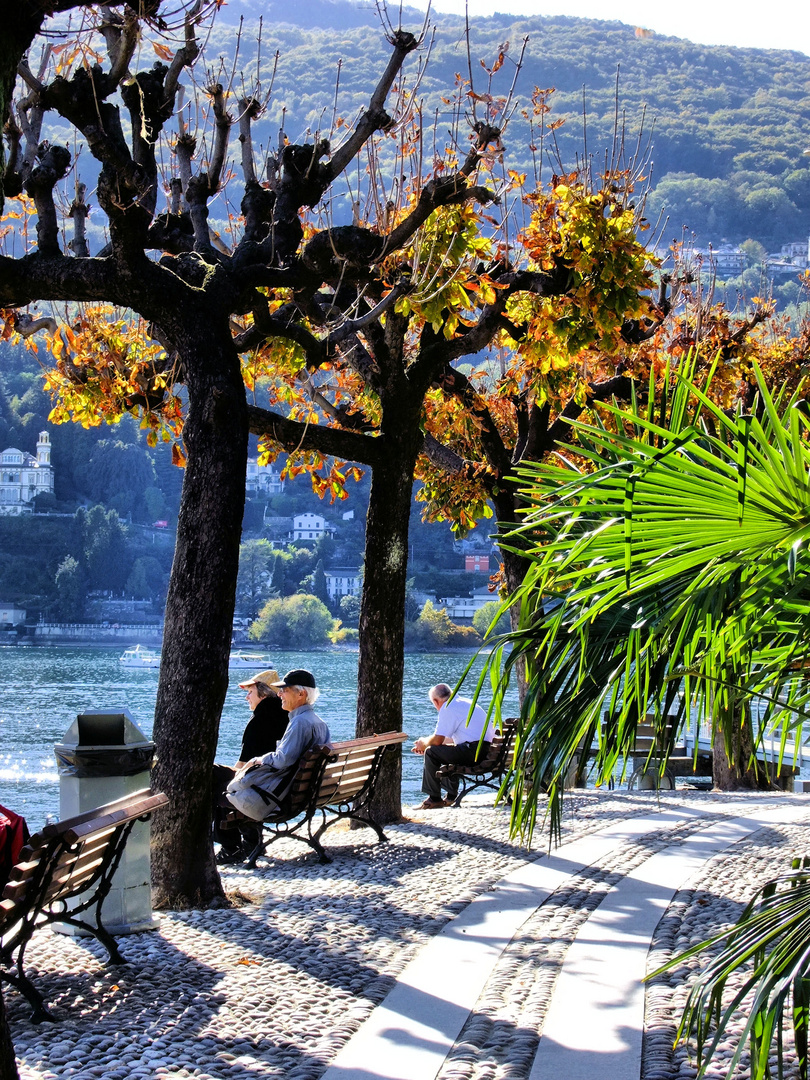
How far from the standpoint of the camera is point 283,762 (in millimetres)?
7793

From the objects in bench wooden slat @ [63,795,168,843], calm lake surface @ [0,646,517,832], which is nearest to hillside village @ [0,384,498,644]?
calm lake surface @ [0,646,517,832]

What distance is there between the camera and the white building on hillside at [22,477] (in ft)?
309

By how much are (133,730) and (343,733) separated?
36.1 meters

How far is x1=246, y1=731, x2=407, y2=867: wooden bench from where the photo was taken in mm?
7672

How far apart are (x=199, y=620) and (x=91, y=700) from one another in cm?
4689

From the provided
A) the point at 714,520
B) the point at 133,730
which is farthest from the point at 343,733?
the point at 714,520

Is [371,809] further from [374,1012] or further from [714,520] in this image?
[714,520]

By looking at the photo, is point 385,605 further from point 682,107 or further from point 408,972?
point 682,107

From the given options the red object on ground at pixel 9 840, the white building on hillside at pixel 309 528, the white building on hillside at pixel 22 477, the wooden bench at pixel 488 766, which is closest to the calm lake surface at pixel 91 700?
the wooden bench at pixel 488 766

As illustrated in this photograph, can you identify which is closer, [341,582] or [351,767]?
[351,767]

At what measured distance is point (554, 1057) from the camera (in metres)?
3.99

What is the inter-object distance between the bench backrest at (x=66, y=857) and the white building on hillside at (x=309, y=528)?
9572 centimetres

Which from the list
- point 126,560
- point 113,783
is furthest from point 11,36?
point 126,560

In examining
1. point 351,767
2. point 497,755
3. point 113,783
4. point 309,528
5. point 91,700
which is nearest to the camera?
point 113,783
